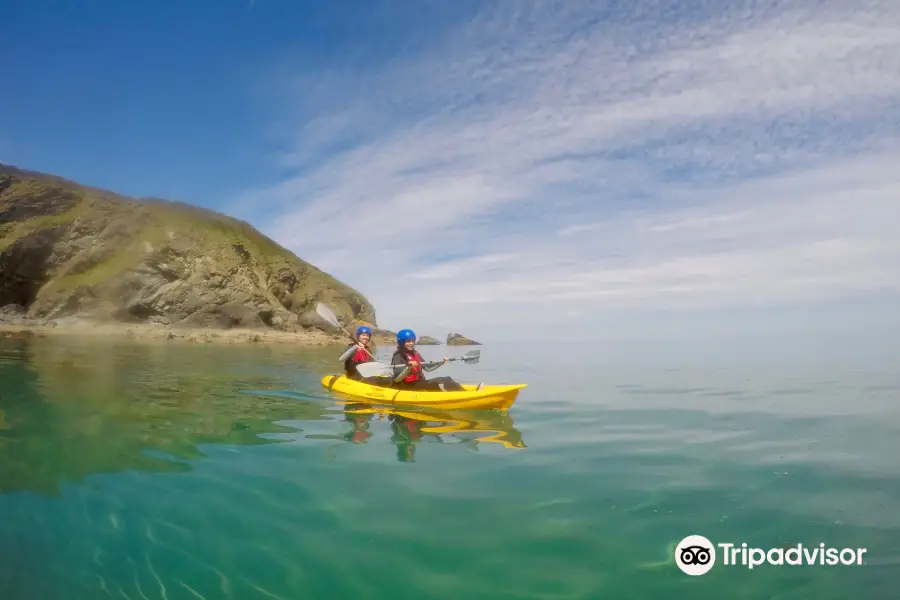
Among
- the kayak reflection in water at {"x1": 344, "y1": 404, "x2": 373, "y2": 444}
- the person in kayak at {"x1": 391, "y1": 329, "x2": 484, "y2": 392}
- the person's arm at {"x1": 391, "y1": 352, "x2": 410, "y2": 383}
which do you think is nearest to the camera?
the kayak reflection in water at {"x1": 344, "y1": 404, "x2": 373, "y2": 444}

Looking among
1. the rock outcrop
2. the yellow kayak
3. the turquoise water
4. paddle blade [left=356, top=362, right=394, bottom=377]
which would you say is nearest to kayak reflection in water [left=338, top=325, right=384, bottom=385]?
paddle blade [left=356, top=362, right=394, bottom=377]

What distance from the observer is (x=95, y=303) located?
197 ft

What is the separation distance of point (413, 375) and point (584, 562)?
997cm

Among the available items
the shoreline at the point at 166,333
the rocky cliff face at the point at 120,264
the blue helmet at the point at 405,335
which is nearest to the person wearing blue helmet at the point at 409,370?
the blue helmet at the point at 405,335

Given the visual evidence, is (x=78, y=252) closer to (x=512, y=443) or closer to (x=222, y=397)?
(x=222, y=397)

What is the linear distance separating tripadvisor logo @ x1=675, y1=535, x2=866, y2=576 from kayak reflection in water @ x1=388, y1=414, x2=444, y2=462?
457 cm

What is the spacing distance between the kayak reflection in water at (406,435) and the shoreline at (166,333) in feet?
145

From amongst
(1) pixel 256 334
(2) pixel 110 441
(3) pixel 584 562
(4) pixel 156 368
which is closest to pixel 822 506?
(3) pixel 584 562

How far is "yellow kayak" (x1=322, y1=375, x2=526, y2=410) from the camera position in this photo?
513 inches

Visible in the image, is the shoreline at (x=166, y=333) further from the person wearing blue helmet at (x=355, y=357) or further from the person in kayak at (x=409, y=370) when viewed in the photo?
the person in kayak at (x=409, y=370)

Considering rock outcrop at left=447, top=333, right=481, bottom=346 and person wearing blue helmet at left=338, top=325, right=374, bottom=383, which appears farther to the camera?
rock outcrop at left=447, top=333, right=481, bottom=346

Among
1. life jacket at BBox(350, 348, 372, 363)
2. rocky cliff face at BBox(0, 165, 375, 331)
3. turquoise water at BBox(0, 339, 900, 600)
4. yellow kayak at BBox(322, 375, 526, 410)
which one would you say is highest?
rocky cliff face at BBox(0, 165, 375, 331)

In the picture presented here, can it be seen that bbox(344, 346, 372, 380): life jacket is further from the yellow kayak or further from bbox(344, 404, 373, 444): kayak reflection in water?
bbox(344, 404, 373, 444): kayak reflection in water

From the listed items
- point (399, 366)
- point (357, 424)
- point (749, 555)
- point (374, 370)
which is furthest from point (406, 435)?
→ point (749, 555)
